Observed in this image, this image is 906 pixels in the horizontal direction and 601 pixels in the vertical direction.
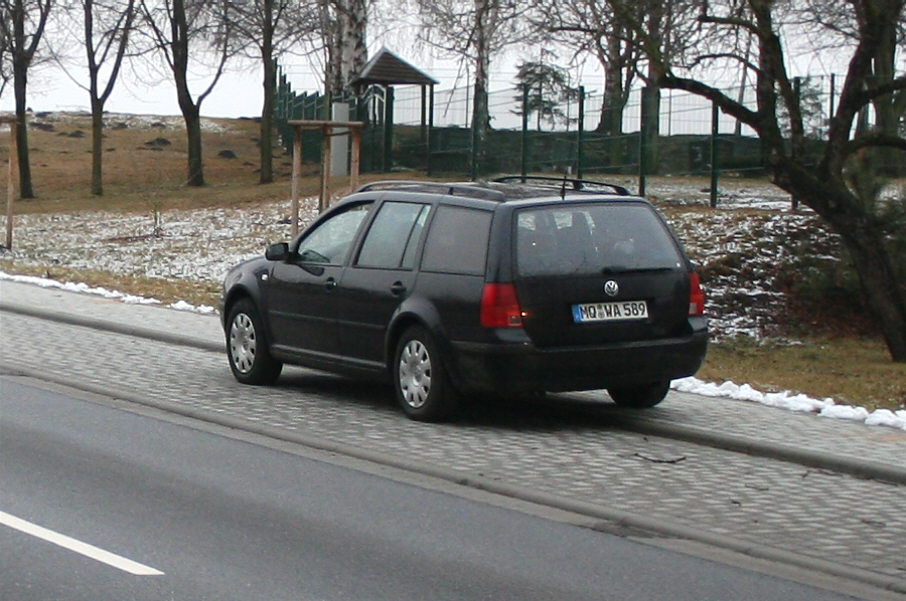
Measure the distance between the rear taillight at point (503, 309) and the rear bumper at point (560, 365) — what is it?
15cm

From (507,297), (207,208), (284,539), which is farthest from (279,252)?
(207,208)

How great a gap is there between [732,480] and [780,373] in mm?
6898

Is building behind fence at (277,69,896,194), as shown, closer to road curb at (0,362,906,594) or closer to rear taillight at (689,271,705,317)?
rear taillight at (689,271,705,317)

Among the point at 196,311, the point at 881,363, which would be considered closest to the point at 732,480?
the point at 881,363

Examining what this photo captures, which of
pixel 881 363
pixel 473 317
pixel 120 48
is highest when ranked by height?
pixel 120 48

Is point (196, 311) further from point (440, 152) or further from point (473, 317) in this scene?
point (440, 152)

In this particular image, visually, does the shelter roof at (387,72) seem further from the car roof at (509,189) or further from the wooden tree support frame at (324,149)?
the car roof at (509,189)

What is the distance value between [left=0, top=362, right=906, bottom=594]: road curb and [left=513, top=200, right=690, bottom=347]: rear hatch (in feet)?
4.93

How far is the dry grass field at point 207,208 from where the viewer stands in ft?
51.8

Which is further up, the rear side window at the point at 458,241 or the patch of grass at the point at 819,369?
the rear side window at the point at 458,241

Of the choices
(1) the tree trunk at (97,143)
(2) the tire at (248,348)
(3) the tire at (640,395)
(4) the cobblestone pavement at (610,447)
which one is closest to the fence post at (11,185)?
(4) the cobblestone pavement at (610,447)

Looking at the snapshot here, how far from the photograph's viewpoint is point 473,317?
10539 millimetres

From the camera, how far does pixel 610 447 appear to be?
402 inches

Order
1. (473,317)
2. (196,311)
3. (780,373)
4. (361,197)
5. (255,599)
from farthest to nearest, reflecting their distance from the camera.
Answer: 1. (196,311)
2. (780,373)
3. (361,197)
4. (473,317)
5. (255,599)
